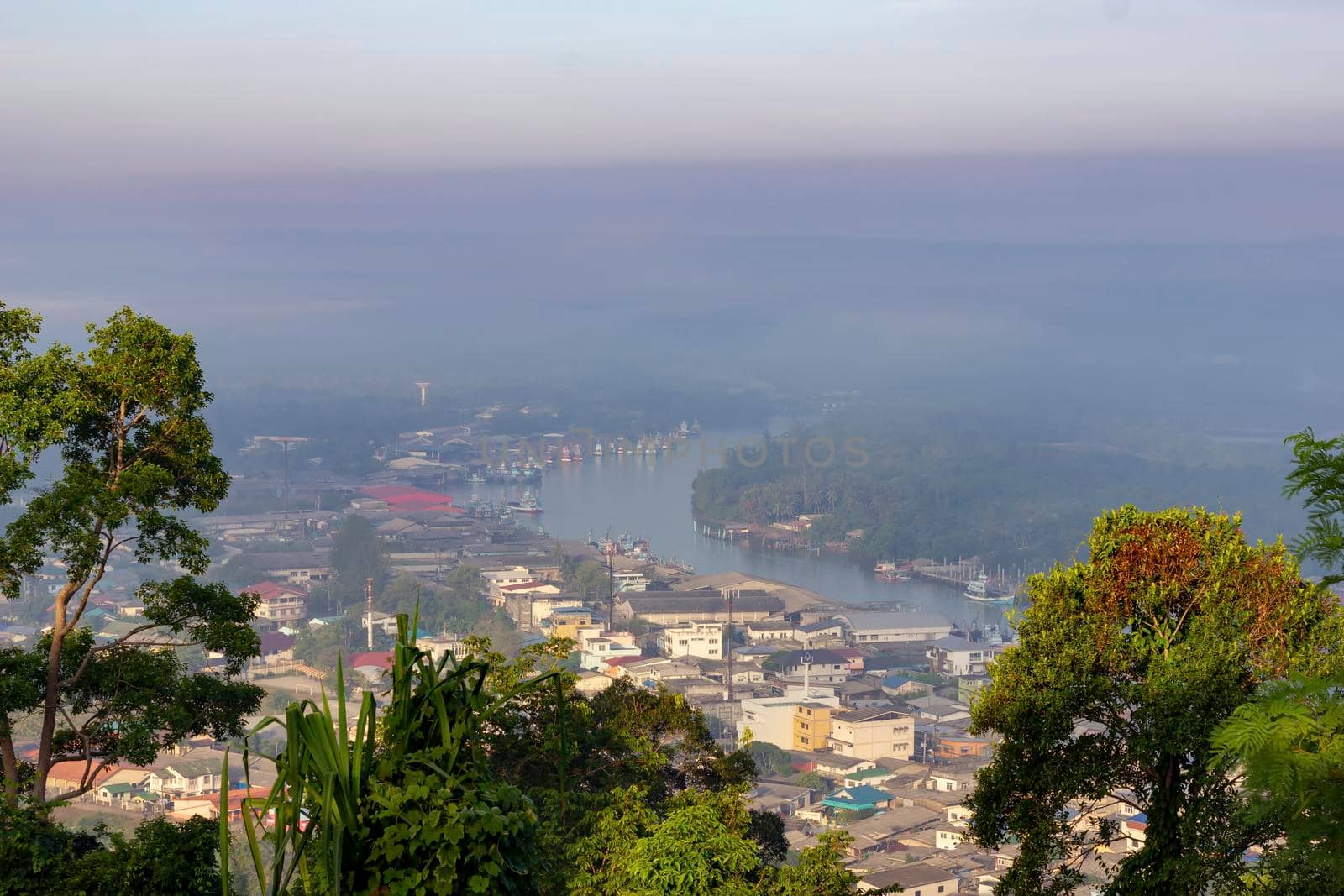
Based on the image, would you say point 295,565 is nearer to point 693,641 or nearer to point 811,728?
point 693,641

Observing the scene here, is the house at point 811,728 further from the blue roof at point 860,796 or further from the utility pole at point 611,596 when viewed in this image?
the utility pole at point 611,596

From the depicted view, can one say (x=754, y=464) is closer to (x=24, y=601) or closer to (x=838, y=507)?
(x=838, y=507)

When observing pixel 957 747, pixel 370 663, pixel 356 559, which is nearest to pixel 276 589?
pixel 356 559

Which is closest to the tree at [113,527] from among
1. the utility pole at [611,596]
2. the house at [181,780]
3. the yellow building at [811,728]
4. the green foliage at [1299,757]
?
the green foliage at [1299,757]

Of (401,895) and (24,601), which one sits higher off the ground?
(401,895)

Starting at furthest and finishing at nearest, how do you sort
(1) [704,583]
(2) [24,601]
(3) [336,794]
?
(1) [704,583]
(2) [24,601]
(3) [336,794]

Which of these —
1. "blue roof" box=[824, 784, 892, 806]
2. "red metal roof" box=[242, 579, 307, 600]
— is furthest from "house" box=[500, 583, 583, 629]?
"blue roof" box=[824, 784, 892, 806]

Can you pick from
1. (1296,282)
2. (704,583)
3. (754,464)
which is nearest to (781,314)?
(1296,282)

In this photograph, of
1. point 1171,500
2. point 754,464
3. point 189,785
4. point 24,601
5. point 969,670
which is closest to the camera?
point 189,785
